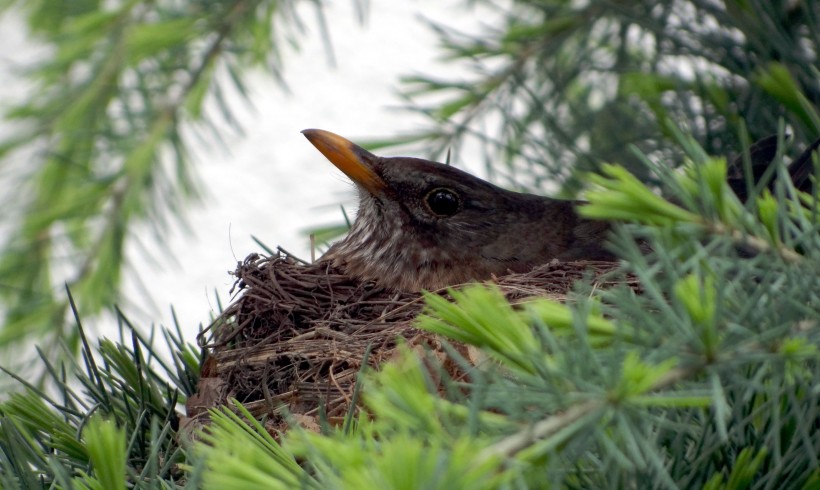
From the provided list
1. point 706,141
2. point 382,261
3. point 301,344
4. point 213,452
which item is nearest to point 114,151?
point 382,261

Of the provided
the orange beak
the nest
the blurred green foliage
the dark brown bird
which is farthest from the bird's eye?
the blurred green foliage

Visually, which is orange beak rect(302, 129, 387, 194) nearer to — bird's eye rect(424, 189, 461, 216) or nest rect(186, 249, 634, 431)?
bird's eye rect(424, 189, 461, 216)

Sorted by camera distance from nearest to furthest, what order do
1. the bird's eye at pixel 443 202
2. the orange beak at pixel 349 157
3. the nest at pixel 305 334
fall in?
the nest at pixel 305 334
the orange beak at pixel 349 157
the bird's eye at pixel 443 202

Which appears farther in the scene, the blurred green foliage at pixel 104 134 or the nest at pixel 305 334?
the blurred green foliage at pixel 104 134

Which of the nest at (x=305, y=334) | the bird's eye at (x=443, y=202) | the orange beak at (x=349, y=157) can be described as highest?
the orange beak at (x=349, y=157)

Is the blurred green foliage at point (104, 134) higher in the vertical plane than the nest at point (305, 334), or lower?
higher

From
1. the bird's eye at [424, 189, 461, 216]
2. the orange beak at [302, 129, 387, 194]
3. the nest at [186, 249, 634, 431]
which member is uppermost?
the orange beak at [302, 129, 387, 194]

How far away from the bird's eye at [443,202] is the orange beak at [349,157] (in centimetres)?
16

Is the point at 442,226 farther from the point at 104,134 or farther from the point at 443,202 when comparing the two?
the point at 104,134

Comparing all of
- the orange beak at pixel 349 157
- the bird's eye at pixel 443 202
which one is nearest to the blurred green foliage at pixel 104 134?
the orange beak at pixel 349 157

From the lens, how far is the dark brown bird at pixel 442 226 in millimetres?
3131

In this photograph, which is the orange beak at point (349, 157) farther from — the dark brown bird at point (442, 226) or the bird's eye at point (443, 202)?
the bird's eye at point (443, 202)

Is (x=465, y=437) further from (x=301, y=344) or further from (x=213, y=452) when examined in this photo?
(x=301, y=344)

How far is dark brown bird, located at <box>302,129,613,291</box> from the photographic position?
3131 millimetres
